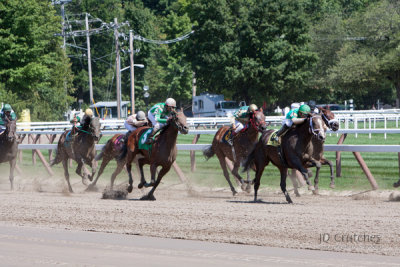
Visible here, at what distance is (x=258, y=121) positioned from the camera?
13.6 m

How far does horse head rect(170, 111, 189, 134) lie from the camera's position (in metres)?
12.4

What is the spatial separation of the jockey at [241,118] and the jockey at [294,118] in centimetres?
115

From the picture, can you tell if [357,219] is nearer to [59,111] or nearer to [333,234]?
[333,234]

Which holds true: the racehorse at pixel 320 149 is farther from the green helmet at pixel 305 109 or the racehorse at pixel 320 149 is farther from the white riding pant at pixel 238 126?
the white riding pant at pixel 238 126

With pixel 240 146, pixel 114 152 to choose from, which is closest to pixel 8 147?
pixel 114 152

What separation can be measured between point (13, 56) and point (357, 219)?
92.0 feet

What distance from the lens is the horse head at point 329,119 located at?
12.3 meters

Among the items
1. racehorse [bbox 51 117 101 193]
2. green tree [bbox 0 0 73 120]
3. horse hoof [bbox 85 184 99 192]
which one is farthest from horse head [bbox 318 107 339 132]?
green tree [bbox 0 0 73 120]

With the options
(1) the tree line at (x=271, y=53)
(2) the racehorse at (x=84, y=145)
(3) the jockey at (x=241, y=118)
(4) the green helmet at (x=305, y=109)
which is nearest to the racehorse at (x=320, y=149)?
(4) the green helmet at (x=305, y=109)

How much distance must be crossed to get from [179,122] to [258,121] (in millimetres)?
1801

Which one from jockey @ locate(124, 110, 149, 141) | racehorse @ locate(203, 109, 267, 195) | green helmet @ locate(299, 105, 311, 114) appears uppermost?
green helmet @ locate(299, 105, 311, 114)

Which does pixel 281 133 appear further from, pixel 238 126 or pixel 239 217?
pixel 239 217

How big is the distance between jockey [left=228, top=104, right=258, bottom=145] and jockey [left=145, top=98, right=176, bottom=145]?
157 cm

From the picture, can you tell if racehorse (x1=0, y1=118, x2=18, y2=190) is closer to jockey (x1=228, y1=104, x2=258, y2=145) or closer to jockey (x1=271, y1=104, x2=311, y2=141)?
jockey (x1=228, y1=104, x2=258, y2=145)
